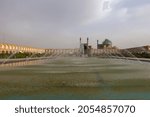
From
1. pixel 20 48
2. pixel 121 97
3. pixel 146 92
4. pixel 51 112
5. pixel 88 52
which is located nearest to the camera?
pixel 51 112

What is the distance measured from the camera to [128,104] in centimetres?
734

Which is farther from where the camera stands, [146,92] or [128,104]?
[146,92]

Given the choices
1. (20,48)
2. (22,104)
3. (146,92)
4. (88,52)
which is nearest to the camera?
(22,104)

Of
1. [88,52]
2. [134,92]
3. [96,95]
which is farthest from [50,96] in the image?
[88,52]

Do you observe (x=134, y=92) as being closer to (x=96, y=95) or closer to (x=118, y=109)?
(x=96, y=95)

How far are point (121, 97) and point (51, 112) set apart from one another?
139 inches

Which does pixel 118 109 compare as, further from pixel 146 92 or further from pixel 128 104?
pixel 146 92

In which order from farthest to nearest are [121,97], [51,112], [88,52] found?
[88,52]
[121,97]
[51,112]

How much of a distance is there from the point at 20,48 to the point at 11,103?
126 metres

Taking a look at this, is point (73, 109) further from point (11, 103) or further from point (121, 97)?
point (121, 97)

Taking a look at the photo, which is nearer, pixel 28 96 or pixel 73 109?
pixel 73 109

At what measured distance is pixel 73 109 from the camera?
21.9ft

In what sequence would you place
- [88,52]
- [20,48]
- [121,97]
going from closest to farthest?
[121,97], [20,48], [88,52]

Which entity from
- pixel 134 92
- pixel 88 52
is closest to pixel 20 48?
pixel 88 52
